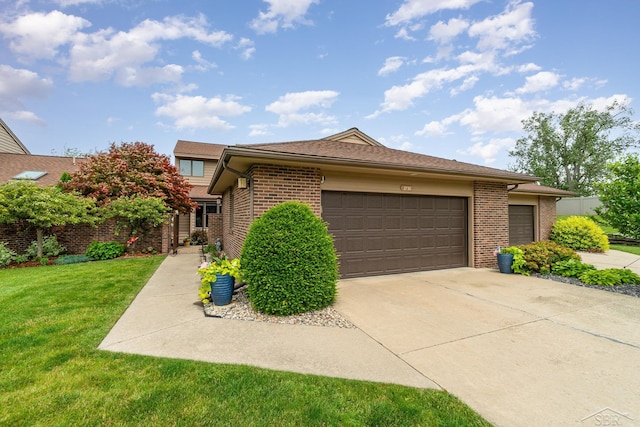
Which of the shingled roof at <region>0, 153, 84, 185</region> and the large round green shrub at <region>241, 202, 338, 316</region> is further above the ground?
the shingled roof at <region>0, 153, 84, 185</region>

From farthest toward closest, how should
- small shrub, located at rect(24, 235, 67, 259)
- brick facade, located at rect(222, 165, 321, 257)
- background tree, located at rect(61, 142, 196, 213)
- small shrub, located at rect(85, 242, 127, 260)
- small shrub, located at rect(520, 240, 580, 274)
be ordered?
background tree, located at rect(61, 142, 196, 213) < small shrub, located at rect(85, 242, 127, 260) < small shrub, located at rect(24, 235, 67, 259) < small shrub, located at rect(520, 240, 580, 274) < brick facade, located at rect(222, 165, 321, 257)

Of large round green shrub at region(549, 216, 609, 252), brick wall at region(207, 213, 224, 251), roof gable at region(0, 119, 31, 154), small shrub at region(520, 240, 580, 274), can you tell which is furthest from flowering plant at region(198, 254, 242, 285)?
roof gable at region(0, 119, 31, 154)

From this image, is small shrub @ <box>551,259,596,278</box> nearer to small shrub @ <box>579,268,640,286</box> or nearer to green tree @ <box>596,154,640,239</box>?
small shrub @ <box>579,268,640,286</box>

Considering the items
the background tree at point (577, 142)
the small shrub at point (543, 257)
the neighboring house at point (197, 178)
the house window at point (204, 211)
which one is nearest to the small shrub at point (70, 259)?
the neighboring house at point (197, 178)

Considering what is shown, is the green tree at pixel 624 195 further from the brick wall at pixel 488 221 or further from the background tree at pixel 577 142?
the background tree at pixel 577 142

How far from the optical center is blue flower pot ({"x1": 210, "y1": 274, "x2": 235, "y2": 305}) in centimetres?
486

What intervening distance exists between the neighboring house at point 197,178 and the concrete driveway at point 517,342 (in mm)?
13734

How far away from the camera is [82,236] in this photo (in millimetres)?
10969

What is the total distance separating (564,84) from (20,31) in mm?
20400

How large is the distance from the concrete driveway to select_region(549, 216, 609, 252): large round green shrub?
8841mm

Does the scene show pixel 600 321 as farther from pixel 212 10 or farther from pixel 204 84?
pixel 204 84

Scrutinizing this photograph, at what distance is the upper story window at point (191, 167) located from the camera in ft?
61.2

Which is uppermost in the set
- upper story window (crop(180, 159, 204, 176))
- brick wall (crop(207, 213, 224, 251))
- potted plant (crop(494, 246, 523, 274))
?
upper story window (crop(180, 159, 204, 176))

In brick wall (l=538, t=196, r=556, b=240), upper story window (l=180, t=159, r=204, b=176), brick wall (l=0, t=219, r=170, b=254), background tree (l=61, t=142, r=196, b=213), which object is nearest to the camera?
brick wall (l=0, t=219, r=170, b=254)
